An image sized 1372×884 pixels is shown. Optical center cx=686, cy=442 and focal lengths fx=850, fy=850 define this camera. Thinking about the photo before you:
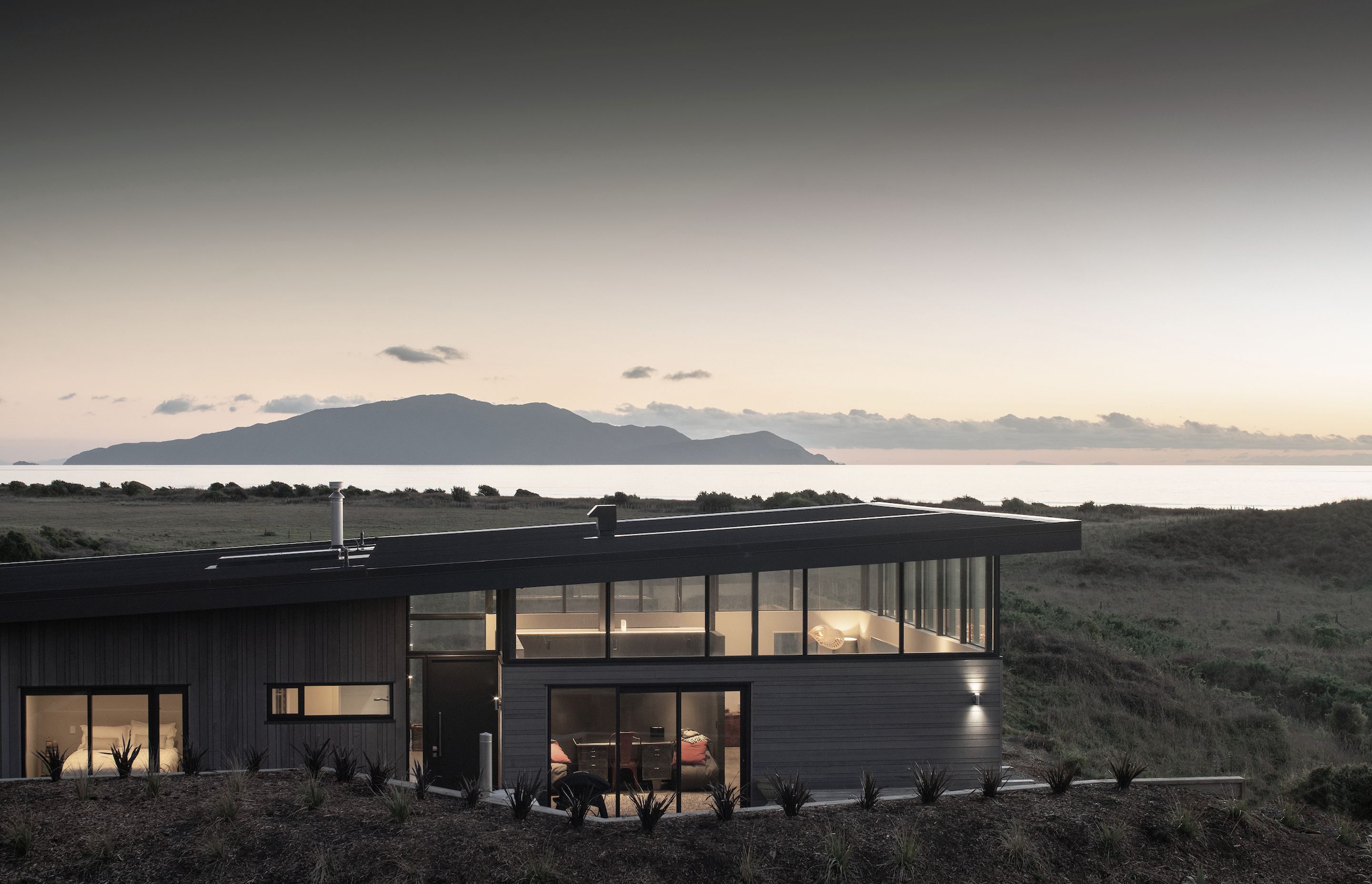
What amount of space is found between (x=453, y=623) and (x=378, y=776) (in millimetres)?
1800

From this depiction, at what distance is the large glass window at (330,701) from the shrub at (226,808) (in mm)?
1489

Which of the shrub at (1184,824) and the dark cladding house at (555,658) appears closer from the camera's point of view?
the shrub at (1184,824)

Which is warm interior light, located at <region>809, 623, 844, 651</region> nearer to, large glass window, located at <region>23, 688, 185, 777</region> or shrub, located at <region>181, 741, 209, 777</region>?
shrub, located at <region>181, 741, 209, 777</region>

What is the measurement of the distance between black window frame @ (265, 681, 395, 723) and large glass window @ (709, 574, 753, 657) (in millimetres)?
3507

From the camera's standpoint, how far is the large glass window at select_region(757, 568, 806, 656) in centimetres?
985

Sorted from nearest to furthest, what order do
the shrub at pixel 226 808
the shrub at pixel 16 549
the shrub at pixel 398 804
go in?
the shrub at pixel 226 808
the shrub at pixel 398 804
the shrub at pixel 16 549

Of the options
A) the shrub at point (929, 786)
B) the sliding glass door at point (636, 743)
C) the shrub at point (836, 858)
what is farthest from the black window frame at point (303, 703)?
the shrub at point (929, 786)

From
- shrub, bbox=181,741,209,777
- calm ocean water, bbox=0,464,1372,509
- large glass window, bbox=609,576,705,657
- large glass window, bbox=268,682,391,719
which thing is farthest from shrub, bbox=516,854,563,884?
calm ocean water, bbox=0,464,1372,509

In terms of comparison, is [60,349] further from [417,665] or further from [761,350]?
[761,350]

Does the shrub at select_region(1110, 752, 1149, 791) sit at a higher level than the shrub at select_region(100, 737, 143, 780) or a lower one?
lower

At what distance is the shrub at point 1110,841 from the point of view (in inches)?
311

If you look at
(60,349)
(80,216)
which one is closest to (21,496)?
(60,349)

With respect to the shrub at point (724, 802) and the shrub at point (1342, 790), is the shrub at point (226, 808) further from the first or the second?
the shrub at point (1342, 790)

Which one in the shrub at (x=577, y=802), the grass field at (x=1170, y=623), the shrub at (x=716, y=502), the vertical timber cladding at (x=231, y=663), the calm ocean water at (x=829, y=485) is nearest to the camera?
the shrub at (x=577, y=802)
